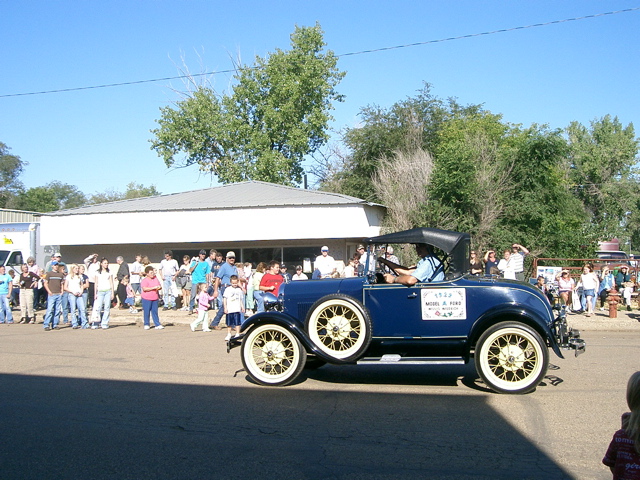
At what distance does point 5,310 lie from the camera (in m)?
17.2

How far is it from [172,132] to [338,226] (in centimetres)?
2222

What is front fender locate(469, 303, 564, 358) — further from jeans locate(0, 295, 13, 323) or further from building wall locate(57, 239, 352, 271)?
jeans locate(0, 295, 13, 323)

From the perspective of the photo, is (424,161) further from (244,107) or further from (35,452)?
(35,452)

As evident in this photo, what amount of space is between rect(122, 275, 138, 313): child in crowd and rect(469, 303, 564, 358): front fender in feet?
44.5

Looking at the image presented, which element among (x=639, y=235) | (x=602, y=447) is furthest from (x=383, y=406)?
(x=639, y=235)

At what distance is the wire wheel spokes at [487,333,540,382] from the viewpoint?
7320mm

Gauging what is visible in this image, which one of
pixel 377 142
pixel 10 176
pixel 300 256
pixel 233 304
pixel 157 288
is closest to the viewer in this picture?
pixel 233 304

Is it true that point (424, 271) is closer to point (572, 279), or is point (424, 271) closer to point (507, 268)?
point (507, 268)

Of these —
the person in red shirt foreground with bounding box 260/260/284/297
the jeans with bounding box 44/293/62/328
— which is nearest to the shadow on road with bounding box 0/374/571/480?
the person in red shirt foreground with bounding box 260/260/284/297

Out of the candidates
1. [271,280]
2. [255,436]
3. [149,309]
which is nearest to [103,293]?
[149,309]

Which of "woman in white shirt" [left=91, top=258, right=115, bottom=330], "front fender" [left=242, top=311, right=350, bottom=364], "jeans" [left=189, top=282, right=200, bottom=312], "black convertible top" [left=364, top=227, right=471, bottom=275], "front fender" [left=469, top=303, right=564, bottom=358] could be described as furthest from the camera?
"jeans" [left=189, top=282, right=200, bottom=312]

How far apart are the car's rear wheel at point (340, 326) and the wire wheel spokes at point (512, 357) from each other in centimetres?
153

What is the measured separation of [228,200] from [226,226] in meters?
1.79

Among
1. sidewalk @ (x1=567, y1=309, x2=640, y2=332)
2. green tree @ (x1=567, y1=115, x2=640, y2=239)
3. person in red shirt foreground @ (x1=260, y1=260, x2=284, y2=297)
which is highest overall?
green tree @ (x1=567, y1=115, x2=640, y2=239)
